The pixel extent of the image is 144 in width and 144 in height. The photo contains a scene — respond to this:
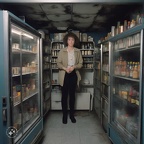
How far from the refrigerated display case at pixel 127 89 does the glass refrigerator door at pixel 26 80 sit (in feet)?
4.11

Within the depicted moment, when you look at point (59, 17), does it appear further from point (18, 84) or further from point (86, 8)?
point (18, 84)

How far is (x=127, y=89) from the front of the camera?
7.94 ft

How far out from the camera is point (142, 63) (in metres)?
1.67

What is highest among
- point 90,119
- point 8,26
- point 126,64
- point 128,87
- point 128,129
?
point 8,26

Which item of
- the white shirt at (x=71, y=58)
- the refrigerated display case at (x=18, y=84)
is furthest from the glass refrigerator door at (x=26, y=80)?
the white shirt at (x=71, y=58)

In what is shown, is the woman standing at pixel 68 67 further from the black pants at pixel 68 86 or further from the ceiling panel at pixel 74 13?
the ceiling panel at pixel 74 13

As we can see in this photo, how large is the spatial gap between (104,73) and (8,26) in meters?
2.32

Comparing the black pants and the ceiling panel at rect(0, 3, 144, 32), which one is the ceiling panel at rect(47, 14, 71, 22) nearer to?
the ceiling panel at rect(0, 3, 144, 32)

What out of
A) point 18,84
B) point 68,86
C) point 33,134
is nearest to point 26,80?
point 18,84

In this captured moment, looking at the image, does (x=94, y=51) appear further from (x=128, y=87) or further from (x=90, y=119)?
(x=128, y=87)

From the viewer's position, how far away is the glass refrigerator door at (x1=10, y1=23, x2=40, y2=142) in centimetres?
224

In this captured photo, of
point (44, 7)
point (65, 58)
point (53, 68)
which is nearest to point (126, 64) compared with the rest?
point (65, 58)

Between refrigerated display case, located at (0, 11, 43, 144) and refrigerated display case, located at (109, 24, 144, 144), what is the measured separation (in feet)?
3.97

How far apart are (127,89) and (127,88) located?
0.02 metres
